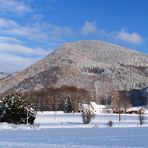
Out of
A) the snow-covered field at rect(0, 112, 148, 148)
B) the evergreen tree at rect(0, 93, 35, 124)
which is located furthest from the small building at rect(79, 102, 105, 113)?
the snow-covered field at rect(0, 112, 148, 148)

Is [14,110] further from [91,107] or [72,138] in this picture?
[91,107]

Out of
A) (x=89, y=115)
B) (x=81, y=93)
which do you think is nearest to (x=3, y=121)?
(x=89, y=115)

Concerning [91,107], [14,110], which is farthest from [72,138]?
[91,107]

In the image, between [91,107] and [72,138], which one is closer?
[72,138]

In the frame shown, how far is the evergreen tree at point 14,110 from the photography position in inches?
2955

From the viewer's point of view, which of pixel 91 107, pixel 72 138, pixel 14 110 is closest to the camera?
pixel 72 138

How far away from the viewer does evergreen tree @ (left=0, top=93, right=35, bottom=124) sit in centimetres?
7506

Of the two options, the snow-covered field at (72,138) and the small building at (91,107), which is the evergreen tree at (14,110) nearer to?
the snow-covered field at (72,138)

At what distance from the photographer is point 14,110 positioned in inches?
2968

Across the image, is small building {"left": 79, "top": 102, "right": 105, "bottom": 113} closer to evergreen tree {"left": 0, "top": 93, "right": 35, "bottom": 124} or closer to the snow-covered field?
evergreen tree {"left": 0, "top": 93, "right": 35, "bottom": 124}

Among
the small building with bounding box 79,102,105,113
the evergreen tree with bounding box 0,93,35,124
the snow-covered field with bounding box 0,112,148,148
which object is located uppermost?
the small building with bounding box 79,102,105,113

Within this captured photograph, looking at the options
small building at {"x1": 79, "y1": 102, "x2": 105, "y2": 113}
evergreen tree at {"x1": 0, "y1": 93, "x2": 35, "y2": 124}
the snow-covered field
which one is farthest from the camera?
small building at {"x1": 79, "y1": 102, "x2": 105, "y2": 113}

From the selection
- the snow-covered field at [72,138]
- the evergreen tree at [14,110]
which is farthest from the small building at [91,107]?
the snow-covered field at [72,138]

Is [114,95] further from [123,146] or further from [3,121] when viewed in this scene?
[123,146]
